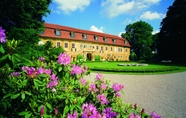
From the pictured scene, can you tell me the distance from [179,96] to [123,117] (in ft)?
23.3

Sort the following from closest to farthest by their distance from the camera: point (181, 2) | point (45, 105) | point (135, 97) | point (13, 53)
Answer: point (13, 53) → point (45, 105) → point (135, 97) → point (181, 2)

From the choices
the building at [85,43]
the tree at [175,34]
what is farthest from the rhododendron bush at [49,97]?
the tree at [175,34]

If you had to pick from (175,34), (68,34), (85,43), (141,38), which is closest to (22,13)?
(68,34)

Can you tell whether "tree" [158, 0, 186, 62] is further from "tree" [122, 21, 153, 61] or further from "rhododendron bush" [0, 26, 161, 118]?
"rhododendron bush" [0, 26, 161, 118]

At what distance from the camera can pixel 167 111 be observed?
5562mm

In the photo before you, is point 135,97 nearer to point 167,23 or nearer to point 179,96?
point 179,96

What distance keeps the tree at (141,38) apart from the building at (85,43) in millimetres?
7178

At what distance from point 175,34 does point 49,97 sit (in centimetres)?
3865

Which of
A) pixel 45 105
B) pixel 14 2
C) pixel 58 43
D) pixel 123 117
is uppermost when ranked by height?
pixel 14 2

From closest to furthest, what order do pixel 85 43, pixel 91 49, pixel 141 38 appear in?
1. pixel 85 43
2. pixel 91 49
3. pixel 141 38

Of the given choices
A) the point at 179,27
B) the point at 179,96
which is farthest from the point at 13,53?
the point at 179,27

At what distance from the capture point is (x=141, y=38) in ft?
176

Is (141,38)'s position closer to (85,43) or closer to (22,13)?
(85,43)

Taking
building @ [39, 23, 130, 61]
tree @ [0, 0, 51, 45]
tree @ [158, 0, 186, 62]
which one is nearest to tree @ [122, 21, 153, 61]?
building @ [39, 23, 130, 61]
